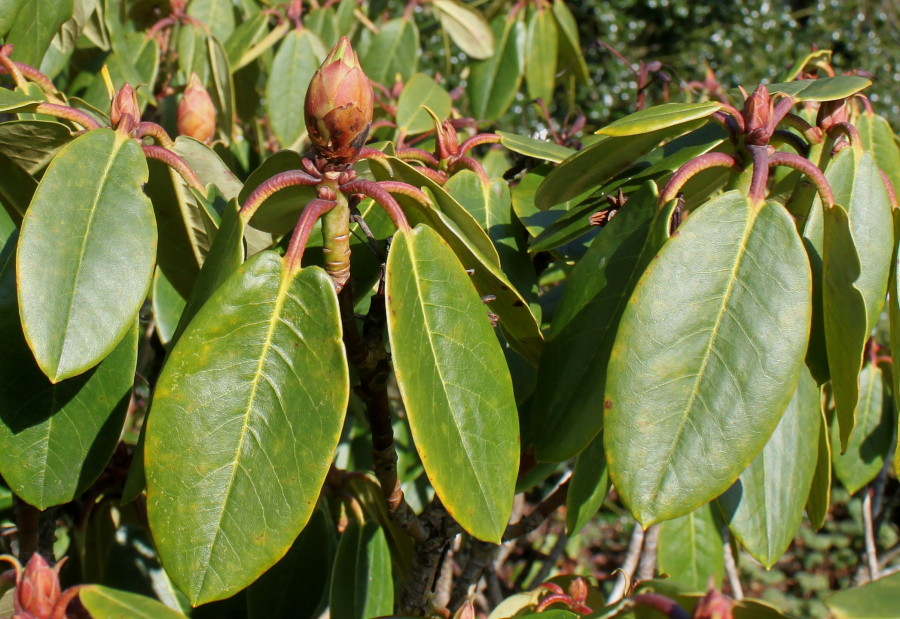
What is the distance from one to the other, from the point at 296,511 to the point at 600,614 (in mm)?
241

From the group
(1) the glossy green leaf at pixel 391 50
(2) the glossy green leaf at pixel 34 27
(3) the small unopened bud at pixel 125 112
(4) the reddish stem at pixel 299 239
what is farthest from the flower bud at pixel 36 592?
(1) the glossy green leaf at pixel 391 50

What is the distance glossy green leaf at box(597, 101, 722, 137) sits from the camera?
2.43ft

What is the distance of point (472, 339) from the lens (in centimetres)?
71

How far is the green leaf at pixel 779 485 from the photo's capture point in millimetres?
875

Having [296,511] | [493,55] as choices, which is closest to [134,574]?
[296,511]

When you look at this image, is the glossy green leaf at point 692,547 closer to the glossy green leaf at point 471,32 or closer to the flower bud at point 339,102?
the flower bud at point 339,102

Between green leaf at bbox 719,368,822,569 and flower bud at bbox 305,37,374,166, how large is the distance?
52cm

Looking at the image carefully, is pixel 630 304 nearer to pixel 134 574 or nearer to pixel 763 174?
pixel 763 174

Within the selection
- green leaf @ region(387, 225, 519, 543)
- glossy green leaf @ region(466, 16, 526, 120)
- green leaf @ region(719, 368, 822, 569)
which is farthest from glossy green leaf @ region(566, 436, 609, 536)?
glossy green leaf @ region(466, 16, 526, 120)

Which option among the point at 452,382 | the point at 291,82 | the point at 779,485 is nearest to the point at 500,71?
the point at 291,82

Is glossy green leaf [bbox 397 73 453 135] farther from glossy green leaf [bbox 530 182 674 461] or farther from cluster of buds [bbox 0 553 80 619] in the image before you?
cluster of buds [bbox 0 553 80 619]

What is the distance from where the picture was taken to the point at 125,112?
81 centimetres

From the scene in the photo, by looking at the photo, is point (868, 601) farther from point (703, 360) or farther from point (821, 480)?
point (821, 480)

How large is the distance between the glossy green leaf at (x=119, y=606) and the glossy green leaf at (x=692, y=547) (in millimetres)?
1065
